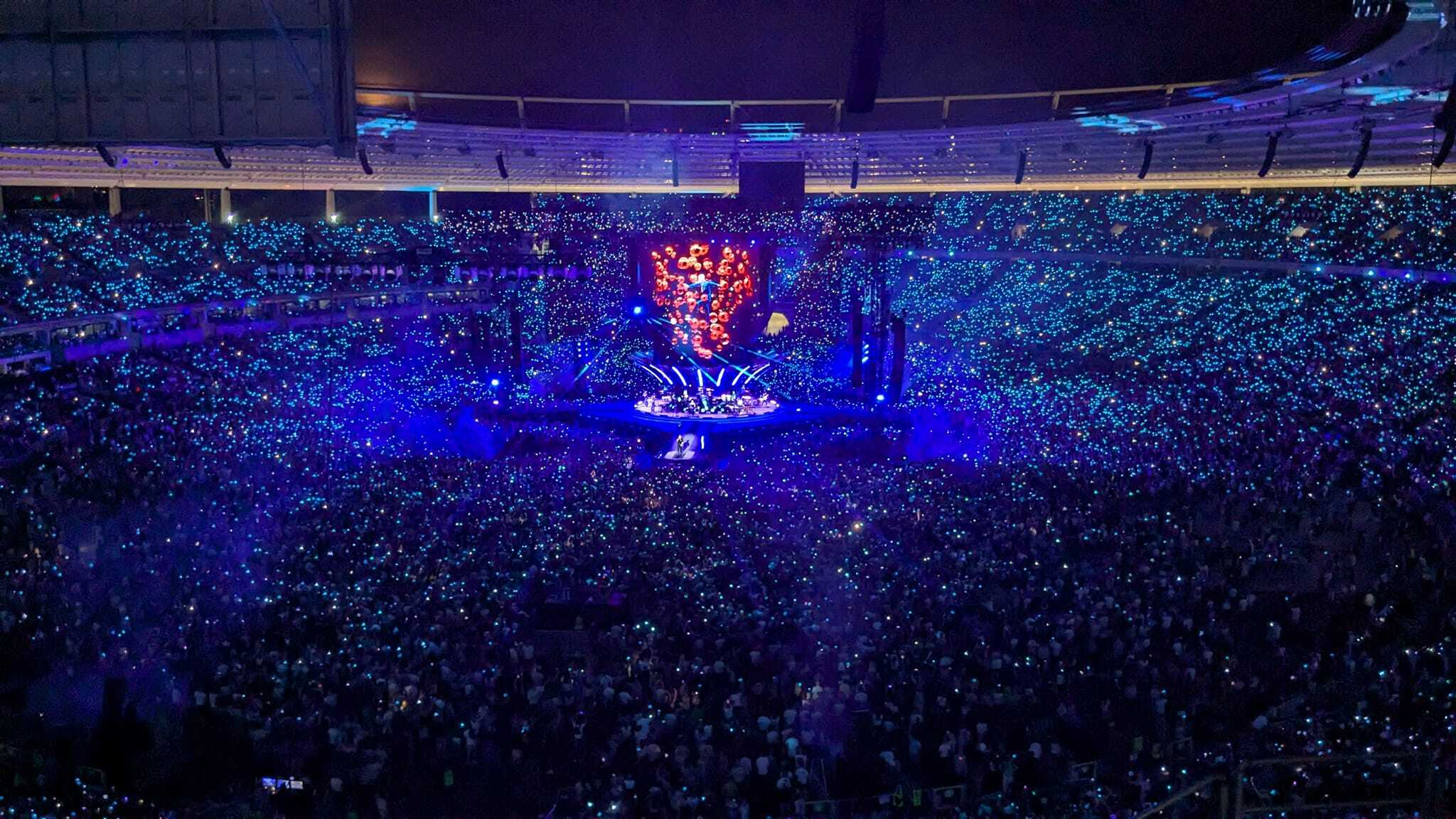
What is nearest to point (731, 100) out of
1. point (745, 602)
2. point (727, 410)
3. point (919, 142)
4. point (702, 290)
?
point (919, 142)

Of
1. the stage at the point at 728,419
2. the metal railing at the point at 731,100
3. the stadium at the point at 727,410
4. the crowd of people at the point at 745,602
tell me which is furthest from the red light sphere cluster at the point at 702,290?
the metal railing at the point at 731,100

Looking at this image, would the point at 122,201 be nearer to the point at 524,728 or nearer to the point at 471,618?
the point at 471,618

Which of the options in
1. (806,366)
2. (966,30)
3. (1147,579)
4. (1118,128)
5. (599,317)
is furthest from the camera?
(599,317)

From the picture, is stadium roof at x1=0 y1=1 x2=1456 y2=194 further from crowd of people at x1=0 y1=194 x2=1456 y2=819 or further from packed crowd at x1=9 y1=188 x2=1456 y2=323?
crowd of people at x1=0 y1=194 x2=1456 y2=819

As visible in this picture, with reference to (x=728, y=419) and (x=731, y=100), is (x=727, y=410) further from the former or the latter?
(x=731, y=100)

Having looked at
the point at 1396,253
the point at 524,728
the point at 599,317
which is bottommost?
the point at 524,728

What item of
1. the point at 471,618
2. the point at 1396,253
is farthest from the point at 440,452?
the point at 1396,253

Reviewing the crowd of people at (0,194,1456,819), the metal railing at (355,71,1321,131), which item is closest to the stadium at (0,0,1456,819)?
the crowd of people at (0,194,1456,819)
